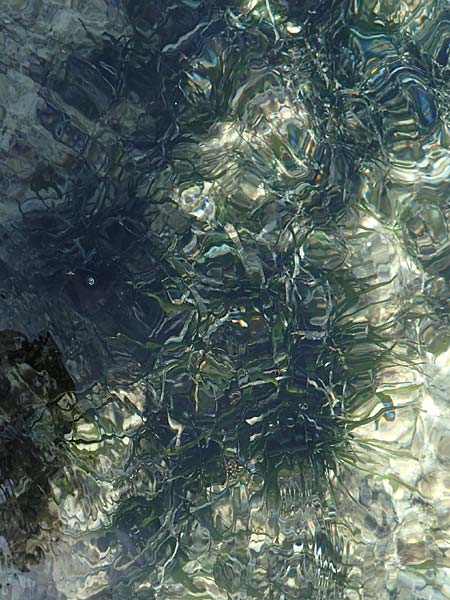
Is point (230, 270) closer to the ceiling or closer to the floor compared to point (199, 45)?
closer to the floor

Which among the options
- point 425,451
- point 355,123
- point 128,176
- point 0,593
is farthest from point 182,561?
point 355,123

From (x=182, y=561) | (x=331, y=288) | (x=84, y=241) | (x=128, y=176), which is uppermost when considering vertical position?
(x=128, y=176)

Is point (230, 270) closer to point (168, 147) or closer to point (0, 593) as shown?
point (168, 147)

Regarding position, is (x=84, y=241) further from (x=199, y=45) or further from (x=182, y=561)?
(x=182, y=561)

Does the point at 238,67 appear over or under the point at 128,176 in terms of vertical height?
over

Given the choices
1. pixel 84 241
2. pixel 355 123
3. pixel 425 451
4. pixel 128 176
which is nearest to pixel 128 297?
pixel 84 241

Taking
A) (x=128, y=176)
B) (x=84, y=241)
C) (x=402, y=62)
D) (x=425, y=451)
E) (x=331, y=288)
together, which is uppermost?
(x=402, y=62)
